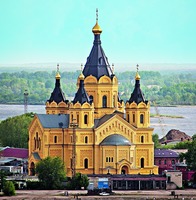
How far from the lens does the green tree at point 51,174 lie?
179 feet

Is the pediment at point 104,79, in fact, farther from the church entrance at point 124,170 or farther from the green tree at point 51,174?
the green tree at point 51,174

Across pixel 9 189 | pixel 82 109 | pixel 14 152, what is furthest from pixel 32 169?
pixel 14 152

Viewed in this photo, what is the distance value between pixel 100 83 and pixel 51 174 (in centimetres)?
624

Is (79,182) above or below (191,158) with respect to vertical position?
below

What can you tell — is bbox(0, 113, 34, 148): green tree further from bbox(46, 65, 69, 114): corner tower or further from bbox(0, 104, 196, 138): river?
bbox(0, 104, 196, 138): river

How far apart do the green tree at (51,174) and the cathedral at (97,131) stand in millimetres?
1786

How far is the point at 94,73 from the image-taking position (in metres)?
58.7

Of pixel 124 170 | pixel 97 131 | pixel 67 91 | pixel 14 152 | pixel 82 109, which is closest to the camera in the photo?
pixel 82 109

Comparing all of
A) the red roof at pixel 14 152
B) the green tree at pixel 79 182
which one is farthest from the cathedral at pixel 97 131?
the red roof at pixel 14 152

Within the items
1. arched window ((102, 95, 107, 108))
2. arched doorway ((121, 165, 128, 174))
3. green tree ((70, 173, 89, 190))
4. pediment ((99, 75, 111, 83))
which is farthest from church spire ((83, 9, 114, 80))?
green tree ((70, 173, 89, 190))

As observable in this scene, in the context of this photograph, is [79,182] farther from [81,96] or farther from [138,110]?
[138,110]

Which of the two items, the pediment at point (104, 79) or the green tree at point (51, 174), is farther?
the pediment at point (104, 79)

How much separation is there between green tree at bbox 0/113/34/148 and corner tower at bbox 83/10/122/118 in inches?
416

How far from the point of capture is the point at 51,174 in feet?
178
